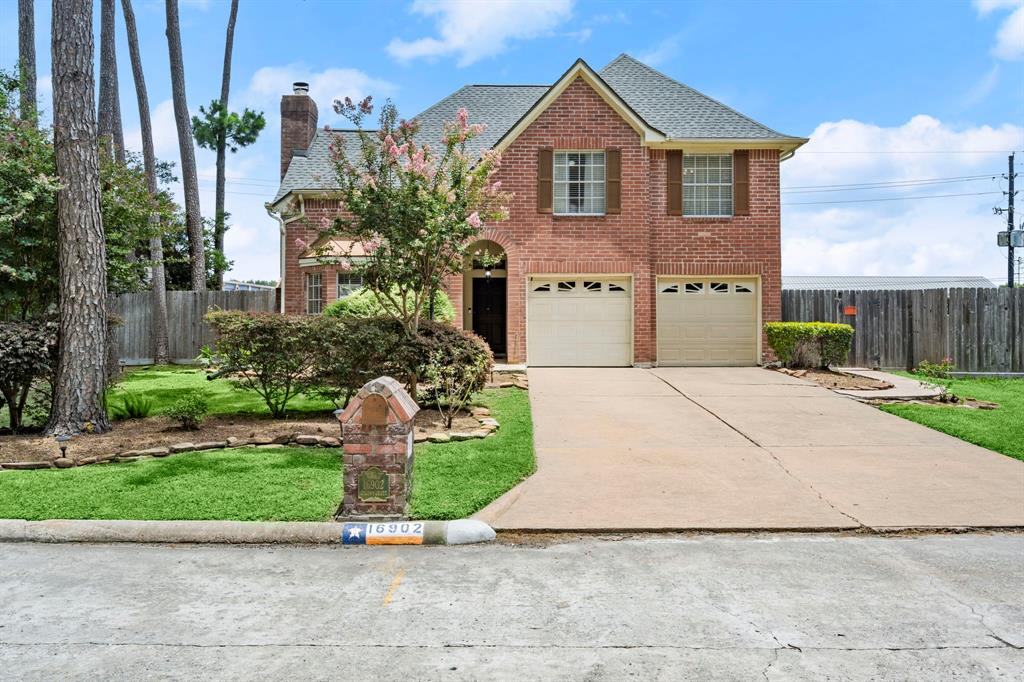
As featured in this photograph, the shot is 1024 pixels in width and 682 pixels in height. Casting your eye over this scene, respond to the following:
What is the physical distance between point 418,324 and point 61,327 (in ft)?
14.8

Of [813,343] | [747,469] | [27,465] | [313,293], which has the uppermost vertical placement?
[313,293]

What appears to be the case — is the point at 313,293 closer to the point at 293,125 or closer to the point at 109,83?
the point at 293,125

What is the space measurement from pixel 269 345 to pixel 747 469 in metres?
6.12

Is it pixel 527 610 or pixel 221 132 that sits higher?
pixel 221 132

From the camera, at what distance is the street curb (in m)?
5.72

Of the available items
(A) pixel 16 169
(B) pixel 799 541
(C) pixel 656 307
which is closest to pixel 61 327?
(A) pixel 16 169

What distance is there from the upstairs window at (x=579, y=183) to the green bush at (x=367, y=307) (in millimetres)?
4502

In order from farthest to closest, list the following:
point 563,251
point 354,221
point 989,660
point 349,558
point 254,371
Answer: point 563,251
point 354,221
point 254,371
point 349,558
point 989,660

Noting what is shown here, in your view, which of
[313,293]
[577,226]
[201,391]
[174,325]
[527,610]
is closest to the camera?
[527,610]

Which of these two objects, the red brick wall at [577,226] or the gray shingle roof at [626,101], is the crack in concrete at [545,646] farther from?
the gray shingle roof at [626,101]

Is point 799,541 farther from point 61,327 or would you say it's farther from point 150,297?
point 150,297

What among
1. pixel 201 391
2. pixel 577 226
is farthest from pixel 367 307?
pixel 577 226

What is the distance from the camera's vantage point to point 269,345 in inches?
388

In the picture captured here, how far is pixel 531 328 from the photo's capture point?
17.8 metres
